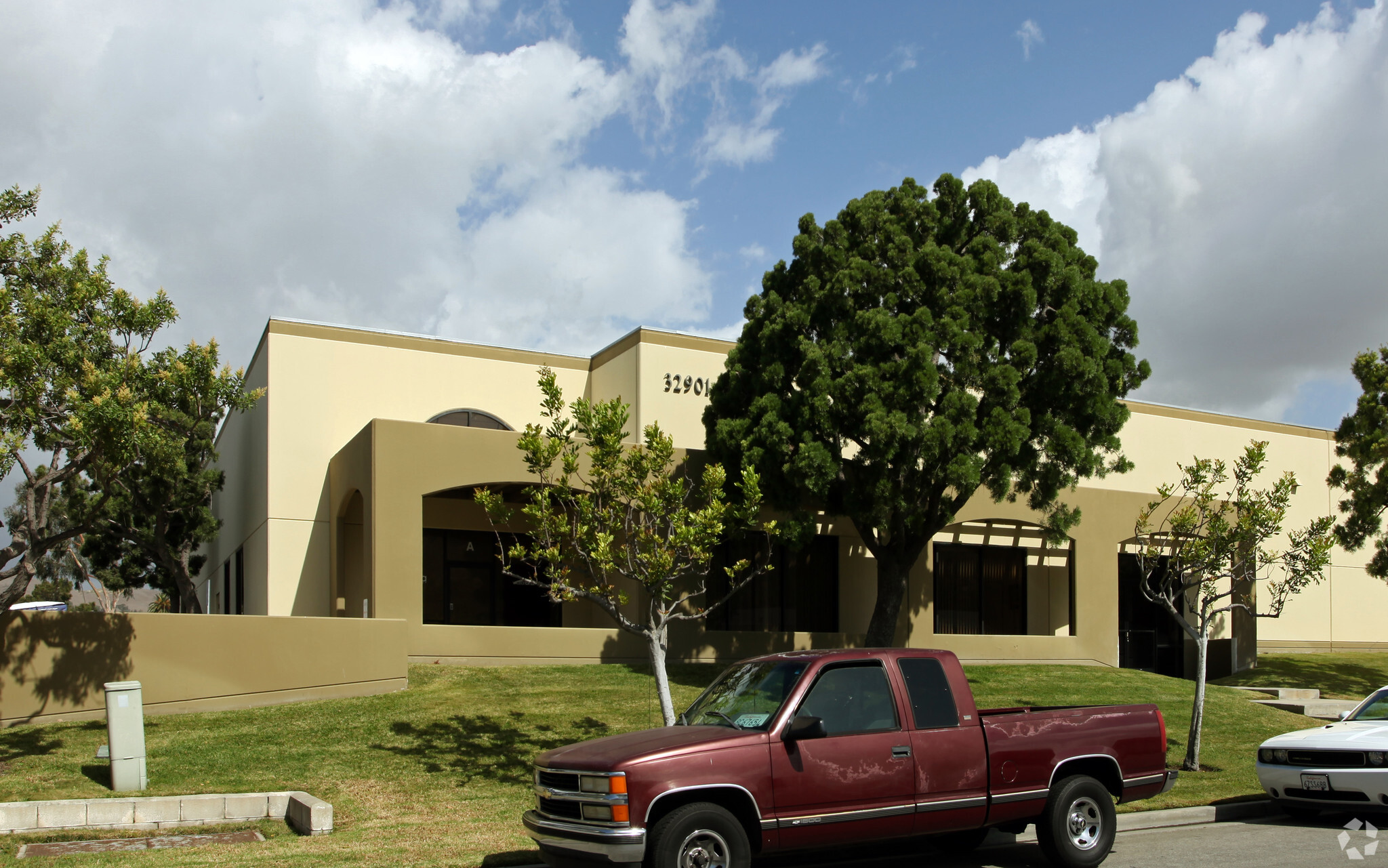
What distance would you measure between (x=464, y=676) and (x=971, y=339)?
10.4 metres

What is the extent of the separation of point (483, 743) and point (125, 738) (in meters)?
4.32

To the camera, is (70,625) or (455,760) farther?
(70,625)

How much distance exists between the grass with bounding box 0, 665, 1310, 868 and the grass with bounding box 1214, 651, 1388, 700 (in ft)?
20.1

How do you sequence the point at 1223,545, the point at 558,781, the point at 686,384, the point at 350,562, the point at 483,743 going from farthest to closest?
the point at 686,384 < the point at 350,562 < the point at 1223,545 < the point at 483,743 < the point at 558,781

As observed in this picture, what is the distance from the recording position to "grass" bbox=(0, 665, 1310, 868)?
31.3 ft

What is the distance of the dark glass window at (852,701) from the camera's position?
789cm

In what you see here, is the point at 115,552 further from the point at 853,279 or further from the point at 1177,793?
the point at 1177,793

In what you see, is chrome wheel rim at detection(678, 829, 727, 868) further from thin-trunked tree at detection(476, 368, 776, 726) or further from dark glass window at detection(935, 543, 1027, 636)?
dark glass window at detection(935, 543, 1027, 636)

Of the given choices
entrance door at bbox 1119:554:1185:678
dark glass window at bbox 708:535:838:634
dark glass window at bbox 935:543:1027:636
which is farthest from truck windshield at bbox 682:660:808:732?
entrance door at bbox 1119:554:1185:678

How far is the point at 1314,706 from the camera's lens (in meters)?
21.1

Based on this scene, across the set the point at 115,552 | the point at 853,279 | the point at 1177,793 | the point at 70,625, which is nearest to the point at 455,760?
the point at 70,625

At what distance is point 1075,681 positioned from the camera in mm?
22172

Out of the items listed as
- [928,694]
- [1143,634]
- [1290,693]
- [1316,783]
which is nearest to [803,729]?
[928,694]

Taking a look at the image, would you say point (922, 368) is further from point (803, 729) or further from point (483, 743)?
point (803, 729)
